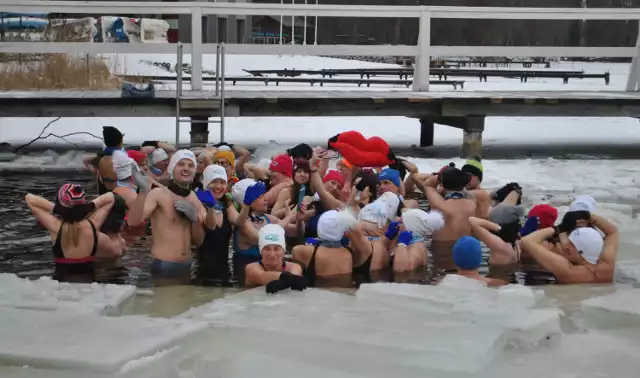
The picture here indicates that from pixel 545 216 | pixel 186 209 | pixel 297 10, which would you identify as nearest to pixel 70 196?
pixel 186 209

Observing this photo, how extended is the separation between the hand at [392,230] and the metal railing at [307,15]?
5845 millimetres

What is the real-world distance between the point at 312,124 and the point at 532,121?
5.90 m

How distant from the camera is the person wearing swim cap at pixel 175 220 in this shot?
6320 millimetres

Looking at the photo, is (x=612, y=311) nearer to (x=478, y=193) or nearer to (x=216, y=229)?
(x=478, y=193)

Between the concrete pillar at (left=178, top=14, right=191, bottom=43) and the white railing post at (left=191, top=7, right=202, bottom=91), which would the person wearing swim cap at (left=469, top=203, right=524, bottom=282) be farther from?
the concrete pillar at (left=178, top=14, right=191, bottom=43)

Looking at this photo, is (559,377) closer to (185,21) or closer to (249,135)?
(249,135)

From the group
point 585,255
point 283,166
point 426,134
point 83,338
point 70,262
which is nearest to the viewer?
point 83,338

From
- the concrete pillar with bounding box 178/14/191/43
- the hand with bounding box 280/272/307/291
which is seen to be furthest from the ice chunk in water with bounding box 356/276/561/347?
the concrete pillar with bounding box 178/14/191/43

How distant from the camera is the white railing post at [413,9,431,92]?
1302cm

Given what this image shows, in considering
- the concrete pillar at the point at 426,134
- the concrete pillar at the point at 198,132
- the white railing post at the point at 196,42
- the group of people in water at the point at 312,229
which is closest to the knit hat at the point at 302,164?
the group of people in water at the point at 312,229

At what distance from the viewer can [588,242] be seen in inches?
239

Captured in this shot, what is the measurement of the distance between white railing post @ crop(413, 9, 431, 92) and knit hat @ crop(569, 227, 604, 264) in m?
7.09

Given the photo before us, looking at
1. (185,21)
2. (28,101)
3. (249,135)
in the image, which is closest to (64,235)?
(28,101)

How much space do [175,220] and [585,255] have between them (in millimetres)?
3087
